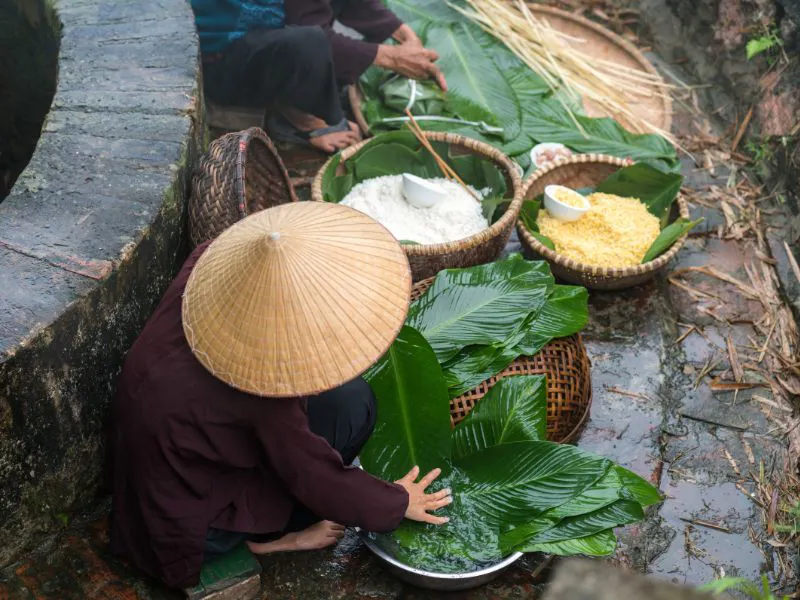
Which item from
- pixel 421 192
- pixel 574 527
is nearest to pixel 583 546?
pixel 574 527

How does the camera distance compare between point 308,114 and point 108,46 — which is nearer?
point 108,46

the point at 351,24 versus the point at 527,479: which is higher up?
the point at 351,24

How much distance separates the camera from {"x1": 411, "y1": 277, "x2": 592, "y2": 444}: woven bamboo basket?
2.71 m

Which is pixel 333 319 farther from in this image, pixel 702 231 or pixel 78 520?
pixel 702 231

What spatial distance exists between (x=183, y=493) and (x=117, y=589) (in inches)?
18.4

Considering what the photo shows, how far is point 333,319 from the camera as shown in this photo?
6.07 ft

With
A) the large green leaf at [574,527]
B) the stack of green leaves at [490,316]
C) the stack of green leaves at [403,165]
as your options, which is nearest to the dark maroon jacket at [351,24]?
the stack of green leaves at [403,165]

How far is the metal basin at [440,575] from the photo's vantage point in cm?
231

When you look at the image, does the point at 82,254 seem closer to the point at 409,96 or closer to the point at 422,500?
the point at 422,500

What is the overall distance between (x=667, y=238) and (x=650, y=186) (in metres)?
0.37

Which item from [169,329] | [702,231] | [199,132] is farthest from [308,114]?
[169,329]

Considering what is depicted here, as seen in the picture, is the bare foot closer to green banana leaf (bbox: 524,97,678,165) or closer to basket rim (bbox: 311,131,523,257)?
basket rim (bbox: 311,131,523,257)

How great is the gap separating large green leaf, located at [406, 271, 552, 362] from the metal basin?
68 cm

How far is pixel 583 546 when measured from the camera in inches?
92.5
